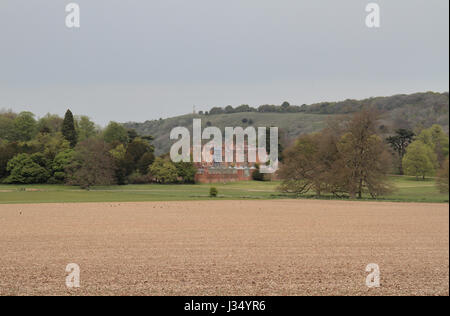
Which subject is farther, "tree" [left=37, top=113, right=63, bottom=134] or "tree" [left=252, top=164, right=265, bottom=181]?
"tree" [left=37, top=113, right=63, bottom=134]

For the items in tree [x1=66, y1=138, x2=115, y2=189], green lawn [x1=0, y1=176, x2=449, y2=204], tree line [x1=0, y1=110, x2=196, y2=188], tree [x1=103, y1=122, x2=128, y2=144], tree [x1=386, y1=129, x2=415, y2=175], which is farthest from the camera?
tree [x1=103, y1=122, x2=128, y2=144]

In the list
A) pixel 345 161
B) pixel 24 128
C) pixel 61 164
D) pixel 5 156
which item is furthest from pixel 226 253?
pixel 24 128

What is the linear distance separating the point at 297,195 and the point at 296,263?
36610 millimetres

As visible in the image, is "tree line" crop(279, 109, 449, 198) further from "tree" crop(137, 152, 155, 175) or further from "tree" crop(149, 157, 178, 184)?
"tree" crop(137, 152, 155, 175)

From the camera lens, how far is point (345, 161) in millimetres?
43219

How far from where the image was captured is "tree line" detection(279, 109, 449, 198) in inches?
1425

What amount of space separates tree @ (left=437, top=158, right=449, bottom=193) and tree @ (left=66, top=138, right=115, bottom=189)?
62550mm

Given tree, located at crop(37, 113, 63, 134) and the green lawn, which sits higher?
tree, located at crop(37, 113, 63, 134)

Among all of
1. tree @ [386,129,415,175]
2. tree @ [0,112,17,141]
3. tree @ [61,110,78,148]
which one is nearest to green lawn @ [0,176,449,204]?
tree @ [386,129,415,175]

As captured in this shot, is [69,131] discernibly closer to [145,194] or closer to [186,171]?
[186,171]

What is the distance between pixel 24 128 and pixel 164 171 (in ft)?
127

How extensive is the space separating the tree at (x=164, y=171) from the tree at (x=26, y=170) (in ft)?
55.1

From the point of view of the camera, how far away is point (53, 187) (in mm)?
64750

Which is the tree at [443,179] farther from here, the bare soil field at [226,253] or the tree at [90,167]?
the tree at [90,167]
